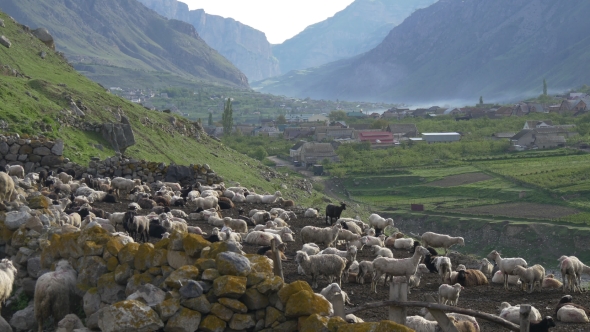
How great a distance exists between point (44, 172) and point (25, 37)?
2800 cm

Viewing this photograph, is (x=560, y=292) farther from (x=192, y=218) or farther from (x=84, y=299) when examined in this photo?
(x=192, y=218)

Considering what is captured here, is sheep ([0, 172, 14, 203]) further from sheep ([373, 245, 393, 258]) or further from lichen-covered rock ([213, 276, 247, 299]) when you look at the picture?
lichen-covered rock ([213, 276, 247, 299])

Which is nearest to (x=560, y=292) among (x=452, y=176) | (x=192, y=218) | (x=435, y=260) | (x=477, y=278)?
(x=477, y=278)

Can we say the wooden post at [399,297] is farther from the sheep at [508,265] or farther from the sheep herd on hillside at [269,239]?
the sheep at [508,265]

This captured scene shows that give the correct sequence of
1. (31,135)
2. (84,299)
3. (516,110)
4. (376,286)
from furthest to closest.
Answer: (516,110) < (31,135) < (376,286) < (84,299)

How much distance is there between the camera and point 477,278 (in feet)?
66.0

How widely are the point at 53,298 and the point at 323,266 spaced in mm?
6470

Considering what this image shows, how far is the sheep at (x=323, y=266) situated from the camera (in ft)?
56.9

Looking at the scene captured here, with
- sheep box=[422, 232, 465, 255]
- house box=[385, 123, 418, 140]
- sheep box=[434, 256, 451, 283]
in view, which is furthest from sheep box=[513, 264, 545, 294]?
house box=[385, 123, 418, 140]

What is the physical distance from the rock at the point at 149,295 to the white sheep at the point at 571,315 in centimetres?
827

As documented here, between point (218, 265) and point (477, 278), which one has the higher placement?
point (218, 265)

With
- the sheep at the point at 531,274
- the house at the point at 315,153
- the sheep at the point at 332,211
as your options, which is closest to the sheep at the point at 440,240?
the sheep at the point at 332,211

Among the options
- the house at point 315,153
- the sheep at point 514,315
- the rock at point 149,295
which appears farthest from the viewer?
the house at point 315,153

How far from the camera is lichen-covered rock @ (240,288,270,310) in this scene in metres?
10.5
